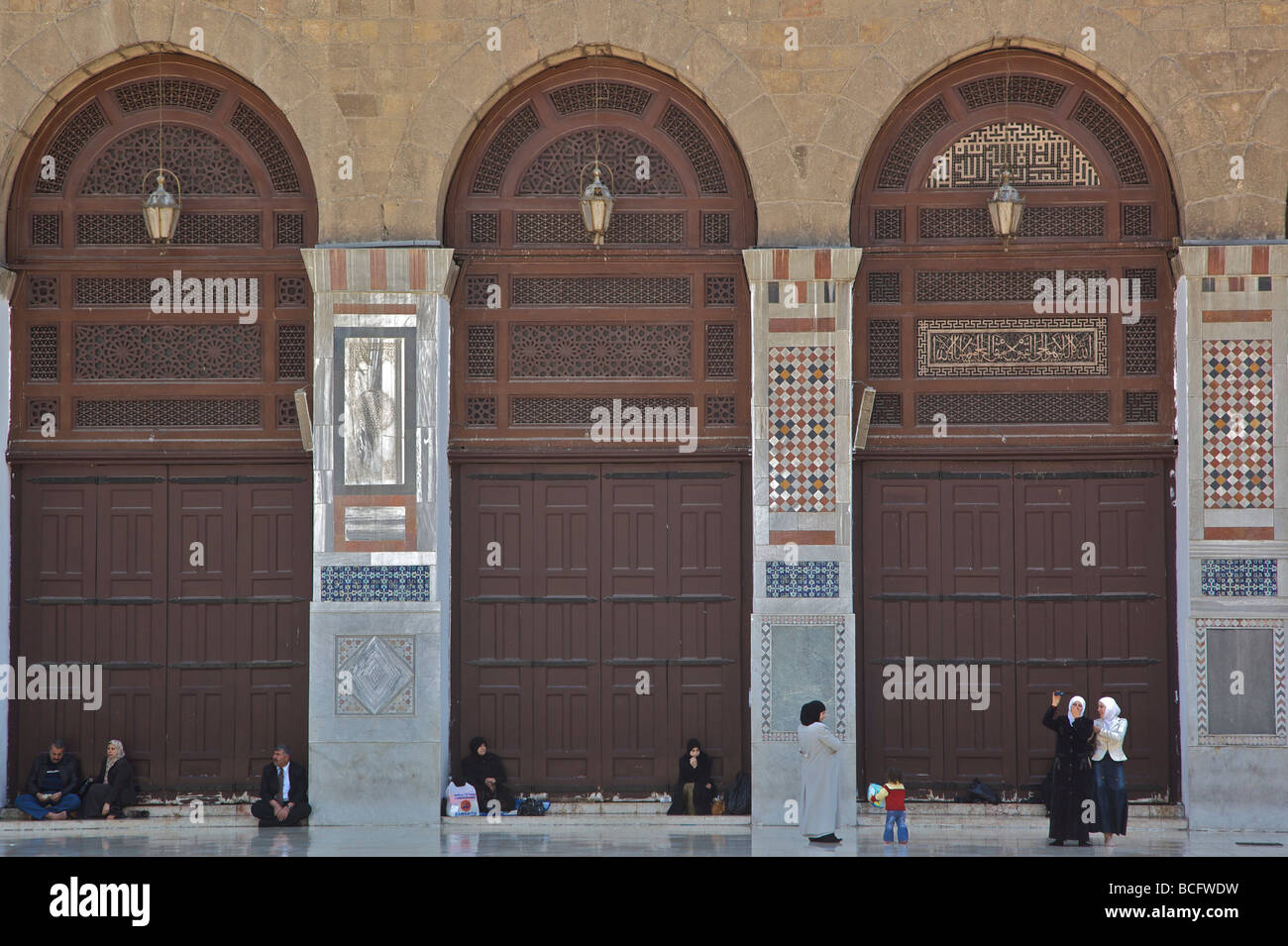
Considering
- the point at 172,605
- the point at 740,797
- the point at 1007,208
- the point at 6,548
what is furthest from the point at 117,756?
the point at 1007,208

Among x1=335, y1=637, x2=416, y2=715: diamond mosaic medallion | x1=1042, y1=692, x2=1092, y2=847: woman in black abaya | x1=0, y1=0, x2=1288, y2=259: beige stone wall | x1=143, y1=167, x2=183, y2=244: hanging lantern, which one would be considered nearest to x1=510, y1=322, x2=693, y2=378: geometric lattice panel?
x1=0, y1=0, x2=1288, y2=259: beige stone wall

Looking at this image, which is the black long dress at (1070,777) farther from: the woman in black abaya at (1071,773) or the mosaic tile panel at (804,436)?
the mosaic tile panel at (804,436)

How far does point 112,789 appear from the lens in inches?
469

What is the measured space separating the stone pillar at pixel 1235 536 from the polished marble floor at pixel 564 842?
46cm

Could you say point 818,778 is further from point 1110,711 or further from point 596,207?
point 596,207

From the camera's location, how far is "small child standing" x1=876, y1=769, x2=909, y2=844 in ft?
35.2

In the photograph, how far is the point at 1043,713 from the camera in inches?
478

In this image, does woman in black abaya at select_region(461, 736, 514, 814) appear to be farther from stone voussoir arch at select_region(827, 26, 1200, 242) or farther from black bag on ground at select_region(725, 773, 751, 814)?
stone voussoir arch at select_region(827, 26, 1200, 242)

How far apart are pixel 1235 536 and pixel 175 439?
8.04 m

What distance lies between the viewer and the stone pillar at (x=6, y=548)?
39.7 feet

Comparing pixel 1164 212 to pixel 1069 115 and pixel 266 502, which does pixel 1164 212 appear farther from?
pixel 266 502

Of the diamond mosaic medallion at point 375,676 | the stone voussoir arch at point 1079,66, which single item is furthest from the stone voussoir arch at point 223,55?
the stone voussoir arch at point 1079,66

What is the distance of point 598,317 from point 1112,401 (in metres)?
4.00

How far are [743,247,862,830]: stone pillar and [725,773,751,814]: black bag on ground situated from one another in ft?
0.67
